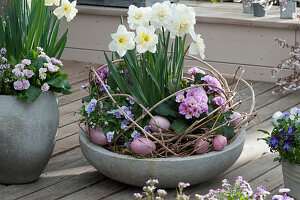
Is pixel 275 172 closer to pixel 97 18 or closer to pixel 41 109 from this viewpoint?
pixel 41 109

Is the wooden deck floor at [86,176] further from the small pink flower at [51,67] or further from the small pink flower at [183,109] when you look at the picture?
the small pink flower at [51,67]

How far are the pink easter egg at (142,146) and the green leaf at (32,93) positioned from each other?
408 millimetres

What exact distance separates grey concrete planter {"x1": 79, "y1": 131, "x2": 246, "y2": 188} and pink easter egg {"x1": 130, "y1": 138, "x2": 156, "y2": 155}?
0.03 m

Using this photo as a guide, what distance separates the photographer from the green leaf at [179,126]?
7.50ft

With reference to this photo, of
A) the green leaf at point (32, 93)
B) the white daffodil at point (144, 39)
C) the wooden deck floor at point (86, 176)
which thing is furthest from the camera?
the wooden deck floor at point (86, 176)

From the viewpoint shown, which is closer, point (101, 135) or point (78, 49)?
point (101, 135)

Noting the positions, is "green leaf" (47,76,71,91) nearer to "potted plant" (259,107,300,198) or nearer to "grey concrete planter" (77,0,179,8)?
"potted plant" (259,107,300,198)

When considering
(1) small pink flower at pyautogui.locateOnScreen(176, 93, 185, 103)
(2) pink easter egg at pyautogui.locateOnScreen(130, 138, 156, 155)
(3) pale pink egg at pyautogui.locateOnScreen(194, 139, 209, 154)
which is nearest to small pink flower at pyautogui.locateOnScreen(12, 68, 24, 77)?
(2) pink easter egg at pyautogui.locateOnScreen(130, 138, 156, 155)

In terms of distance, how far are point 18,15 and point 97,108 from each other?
1.68 ft

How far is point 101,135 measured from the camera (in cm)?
239

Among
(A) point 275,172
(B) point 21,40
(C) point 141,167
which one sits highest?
(B) point 21,40

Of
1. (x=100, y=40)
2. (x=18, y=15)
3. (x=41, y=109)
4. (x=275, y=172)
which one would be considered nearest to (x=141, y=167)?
(x=41, y=109)

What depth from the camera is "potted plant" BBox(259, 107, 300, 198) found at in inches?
87.2

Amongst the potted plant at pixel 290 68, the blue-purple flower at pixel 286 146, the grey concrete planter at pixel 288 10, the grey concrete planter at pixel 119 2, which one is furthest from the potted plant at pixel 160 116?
the grey concrete planter at pixel 119 2
